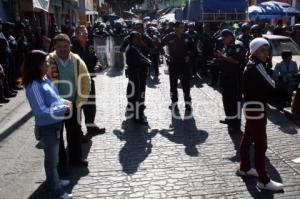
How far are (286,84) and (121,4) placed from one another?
6477cm

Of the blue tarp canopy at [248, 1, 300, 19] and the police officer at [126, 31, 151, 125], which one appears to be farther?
the blue tarp canopy at [248, 1, 300, 19]

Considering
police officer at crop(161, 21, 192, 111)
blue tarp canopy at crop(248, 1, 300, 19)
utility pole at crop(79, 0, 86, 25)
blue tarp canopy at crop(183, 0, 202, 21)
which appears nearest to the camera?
police officer at crop(161, 21, 192, 111)

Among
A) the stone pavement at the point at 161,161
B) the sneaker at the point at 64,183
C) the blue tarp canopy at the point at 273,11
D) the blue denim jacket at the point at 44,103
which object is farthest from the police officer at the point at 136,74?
the blue tarp canopy at the point at 273,11

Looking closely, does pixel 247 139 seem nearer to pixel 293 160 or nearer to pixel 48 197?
pixel 293 160

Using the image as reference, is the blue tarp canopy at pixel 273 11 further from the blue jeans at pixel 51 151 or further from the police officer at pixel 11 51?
the blue jeans at pixel 51 151

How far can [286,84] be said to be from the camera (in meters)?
9.90

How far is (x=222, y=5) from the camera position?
20.7 meters

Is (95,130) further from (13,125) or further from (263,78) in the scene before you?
(263,78)

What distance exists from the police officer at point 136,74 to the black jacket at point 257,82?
3.68 meters

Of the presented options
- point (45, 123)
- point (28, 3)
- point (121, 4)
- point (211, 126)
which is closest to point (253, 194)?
point (45, 123)

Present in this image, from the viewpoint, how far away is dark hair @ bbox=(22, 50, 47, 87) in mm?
4504

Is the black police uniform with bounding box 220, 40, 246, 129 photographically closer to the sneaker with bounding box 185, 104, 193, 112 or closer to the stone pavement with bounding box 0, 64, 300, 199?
the stone pavement with bounding box 0, 64, 300, 199

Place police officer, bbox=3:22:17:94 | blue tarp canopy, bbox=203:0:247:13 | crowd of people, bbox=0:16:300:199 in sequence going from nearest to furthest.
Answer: crowd of people, bbox=0:16:300:199
police officer, bbox=3:22:17:94
blue tarp canopy, bbox=203:0:247:13

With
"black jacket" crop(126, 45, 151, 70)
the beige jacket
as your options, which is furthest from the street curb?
the beige jacket
